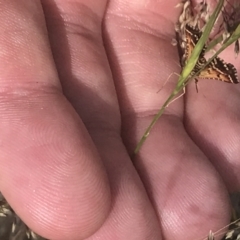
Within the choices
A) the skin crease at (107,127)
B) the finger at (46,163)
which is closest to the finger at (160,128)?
the skin crease at (107,127)

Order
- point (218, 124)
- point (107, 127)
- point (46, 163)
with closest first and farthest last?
point (46, 163) → point (107, 127) → point (218, 124)

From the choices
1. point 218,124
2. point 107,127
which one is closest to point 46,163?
point 107,127

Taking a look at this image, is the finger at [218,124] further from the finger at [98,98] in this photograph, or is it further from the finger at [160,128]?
the finger at [98,98]

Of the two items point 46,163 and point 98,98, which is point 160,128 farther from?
point 46,163

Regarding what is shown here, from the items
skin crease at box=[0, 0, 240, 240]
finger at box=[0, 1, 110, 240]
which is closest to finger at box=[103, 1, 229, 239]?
skin crease at box=[0, 0, 240, 240]

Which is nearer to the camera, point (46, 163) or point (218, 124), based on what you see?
point (46, 163)

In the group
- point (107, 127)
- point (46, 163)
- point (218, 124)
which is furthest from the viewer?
point (218, 124)

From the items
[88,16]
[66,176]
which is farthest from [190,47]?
[66,176]

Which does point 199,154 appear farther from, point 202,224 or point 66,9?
point 66,9
